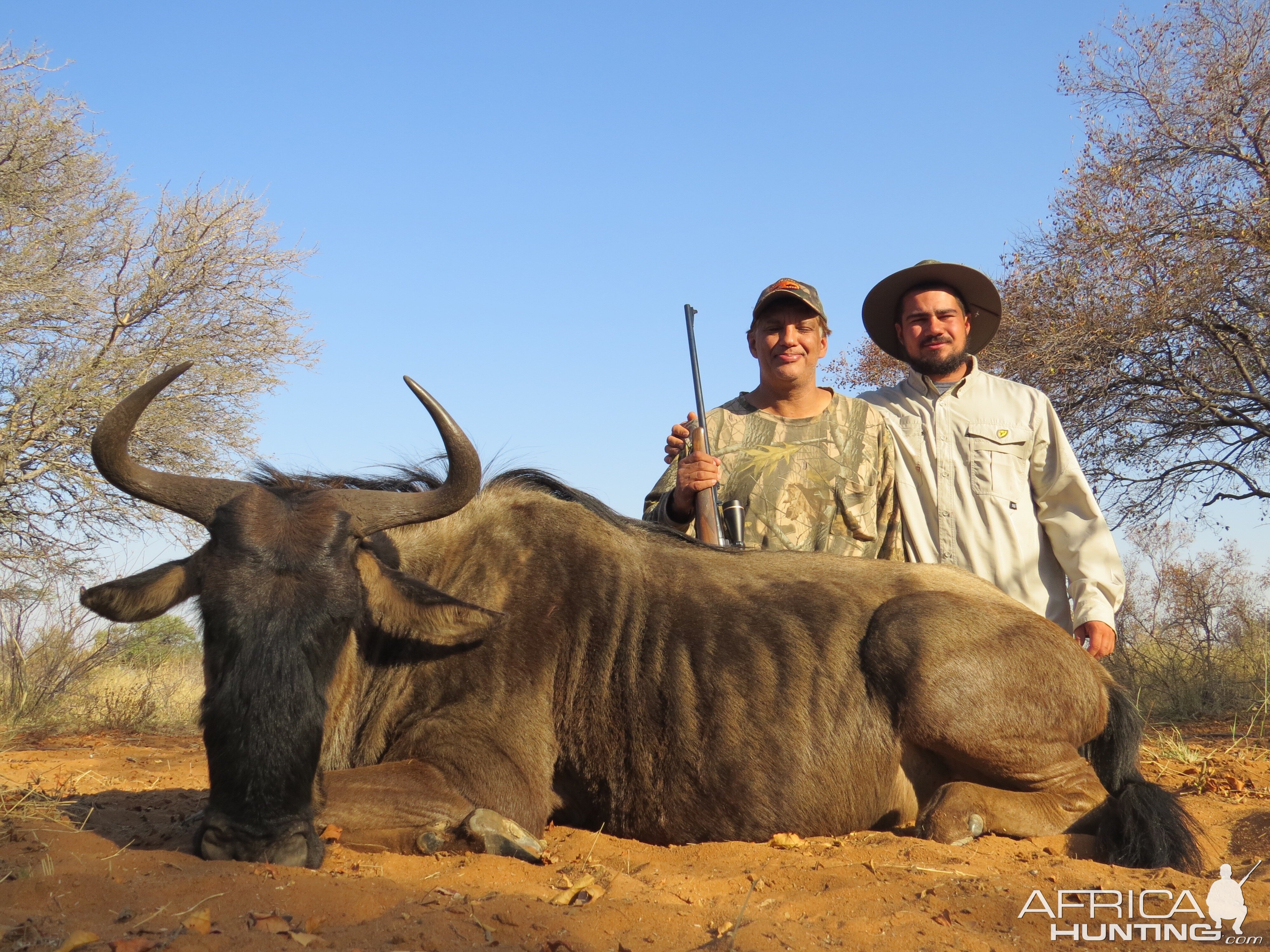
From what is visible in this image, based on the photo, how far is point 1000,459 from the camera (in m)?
6.82

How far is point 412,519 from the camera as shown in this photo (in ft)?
15.4


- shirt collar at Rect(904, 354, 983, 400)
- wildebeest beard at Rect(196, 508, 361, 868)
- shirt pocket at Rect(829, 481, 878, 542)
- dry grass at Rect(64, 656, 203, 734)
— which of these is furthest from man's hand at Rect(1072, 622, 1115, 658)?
dry grass at Rect(64, 656, 203, 734)

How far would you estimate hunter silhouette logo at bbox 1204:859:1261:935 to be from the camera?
3.48 meters

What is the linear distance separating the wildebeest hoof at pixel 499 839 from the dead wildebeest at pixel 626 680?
0.04 ft

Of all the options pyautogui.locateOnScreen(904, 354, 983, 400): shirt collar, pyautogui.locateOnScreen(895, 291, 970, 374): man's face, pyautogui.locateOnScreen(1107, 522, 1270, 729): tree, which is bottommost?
pyautogui.locateOnScreen(1107, 522, 1270, 729): tree

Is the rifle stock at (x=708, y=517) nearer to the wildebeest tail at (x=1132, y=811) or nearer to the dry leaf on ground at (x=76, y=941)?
the wildebeest tail at (x=1132, y=811)

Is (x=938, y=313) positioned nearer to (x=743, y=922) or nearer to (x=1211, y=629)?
(x=743, y=922)

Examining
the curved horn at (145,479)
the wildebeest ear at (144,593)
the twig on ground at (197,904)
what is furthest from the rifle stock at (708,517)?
the twig on ground at (197,904)

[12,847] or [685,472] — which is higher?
[685,472]

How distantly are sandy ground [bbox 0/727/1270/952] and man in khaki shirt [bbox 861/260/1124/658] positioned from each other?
1.95 m

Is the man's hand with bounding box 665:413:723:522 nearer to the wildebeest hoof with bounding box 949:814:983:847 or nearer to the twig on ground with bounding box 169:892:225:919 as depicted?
the wildebeest hoof with bounding box 949:814:983:847

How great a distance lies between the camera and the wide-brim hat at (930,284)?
23.4 ft

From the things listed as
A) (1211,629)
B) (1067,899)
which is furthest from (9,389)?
(1211,629)

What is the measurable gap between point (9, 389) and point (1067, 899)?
45.3ft
